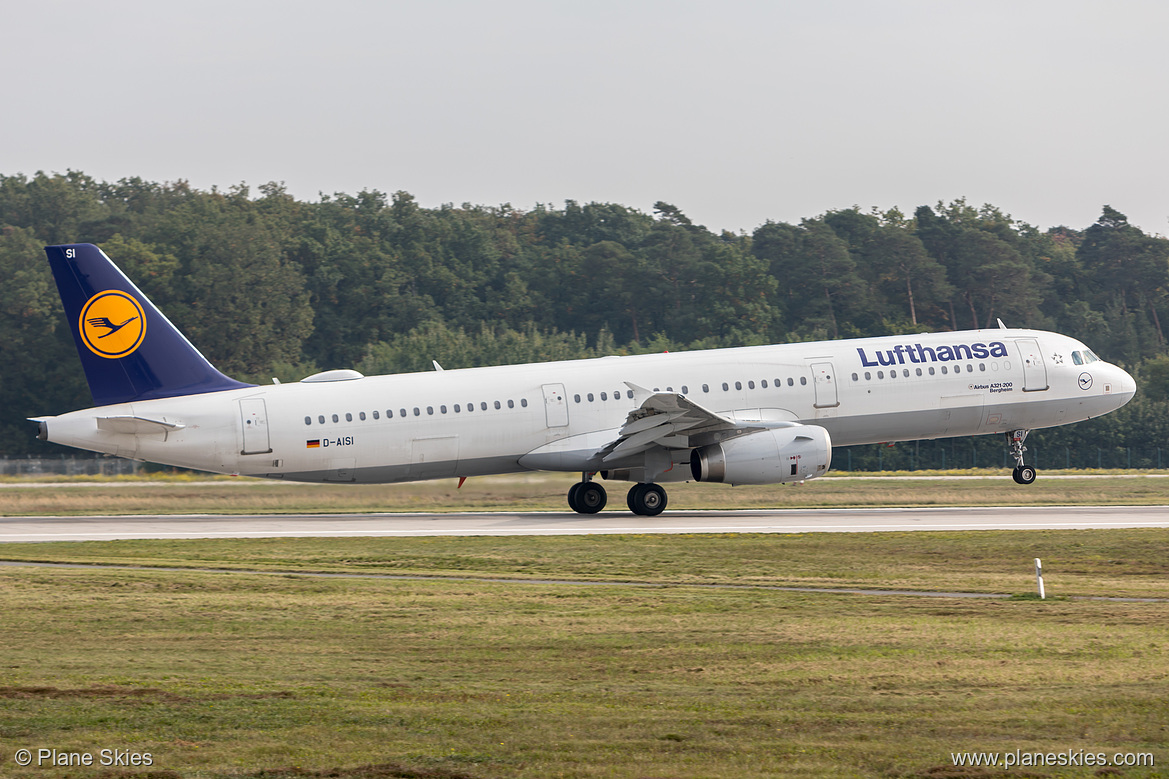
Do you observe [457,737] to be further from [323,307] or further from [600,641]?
[323,307]

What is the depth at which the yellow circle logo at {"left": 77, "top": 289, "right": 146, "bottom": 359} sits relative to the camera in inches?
1237

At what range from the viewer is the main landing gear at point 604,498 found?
3322cm

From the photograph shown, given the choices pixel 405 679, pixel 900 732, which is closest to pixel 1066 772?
pixel 900 732

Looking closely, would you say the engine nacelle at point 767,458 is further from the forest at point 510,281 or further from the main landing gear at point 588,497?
the forest at point 510,281

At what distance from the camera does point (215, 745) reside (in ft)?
33.8

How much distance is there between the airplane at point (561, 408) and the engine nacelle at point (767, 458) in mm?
38

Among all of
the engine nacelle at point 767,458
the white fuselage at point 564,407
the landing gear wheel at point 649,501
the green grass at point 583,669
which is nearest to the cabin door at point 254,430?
the white fuselage at point 564,407

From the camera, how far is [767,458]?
31797mm

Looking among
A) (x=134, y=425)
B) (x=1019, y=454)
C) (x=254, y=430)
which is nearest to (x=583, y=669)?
(x=254, y=430)

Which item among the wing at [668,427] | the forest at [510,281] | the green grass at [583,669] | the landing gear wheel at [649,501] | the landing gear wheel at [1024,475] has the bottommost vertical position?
the green grass at [583,669]

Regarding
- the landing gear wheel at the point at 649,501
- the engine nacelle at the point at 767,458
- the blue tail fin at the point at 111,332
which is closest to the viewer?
the blue tail fin at the point at 111,332

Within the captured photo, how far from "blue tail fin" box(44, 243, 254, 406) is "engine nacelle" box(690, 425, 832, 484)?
13.8 meters

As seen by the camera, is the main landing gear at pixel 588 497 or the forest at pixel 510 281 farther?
the forest at pixel 510 281

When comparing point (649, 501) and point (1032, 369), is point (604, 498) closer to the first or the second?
point (649, 501)
